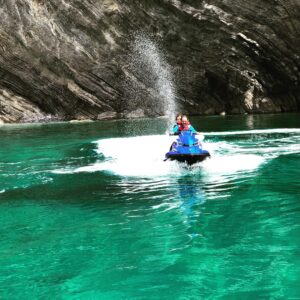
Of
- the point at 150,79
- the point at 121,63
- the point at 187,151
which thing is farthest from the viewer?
the point at 150,79

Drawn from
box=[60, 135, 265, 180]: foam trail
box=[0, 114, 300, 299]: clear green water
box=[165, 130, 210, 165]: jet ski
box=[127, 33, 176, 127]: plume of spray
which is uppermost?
box=[127, 33, 176, 127]: plume of spray

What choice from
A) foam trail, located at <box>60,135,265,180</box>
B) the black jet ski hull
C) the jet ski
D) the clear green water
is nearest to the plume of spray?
foam trail, located at <box>60,135,265,180</box>

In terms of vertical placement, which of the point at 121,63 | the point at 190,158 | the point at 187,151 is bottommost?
the point at 190,158

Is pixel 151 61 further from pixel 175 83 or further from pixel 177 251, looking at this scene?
pixel 177 251

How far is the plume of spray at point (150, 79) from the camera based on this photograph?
191 feet

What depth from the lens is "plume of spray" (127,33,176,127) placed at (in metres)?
58.1

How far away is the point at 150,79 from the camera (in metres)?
60.8

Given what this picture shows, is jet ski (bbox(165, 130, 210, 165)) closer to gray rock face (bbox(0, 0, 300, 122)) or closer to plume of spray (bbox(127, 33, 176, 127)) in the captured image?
gray rock face (bbox(0, 0, 300, 122))

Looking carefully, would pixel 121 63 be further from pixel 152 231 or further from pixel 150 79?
pixel 152 231

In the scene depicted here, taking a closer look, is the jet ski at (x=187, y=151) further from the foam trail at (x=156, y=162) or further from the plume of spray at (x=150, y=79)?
the plume of spray at (x=150, y=79)

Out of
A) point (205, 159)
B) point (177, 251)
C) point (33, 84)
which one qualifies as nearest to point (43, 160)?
point (205, 159)

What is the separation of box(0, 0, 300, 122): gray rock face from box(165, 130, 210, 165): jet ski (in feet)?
122

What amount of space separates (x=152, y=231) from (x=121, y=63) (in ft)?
168

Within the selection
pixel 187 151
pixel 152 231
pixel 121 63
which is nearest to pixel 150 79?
pixel 121 63
